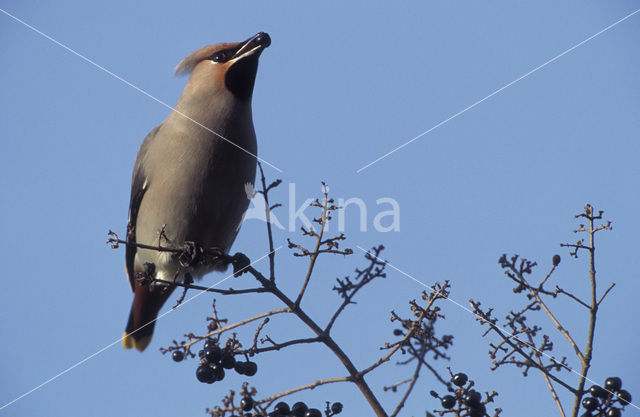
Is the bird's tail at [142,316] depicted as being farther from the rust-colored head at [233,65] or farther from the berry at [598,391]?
the berry at [598,391]

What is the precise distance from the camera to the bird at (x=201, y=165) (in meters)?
3.84

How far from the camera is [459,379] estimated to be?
2.42m

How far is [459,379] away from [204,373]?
1.06 m

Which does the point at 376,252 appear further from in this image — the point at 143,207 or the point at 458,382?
the point at 143,207

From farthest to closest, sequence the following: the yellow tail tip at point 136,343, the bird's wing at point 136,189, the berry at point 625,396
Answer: the yellow tail tip at point 136,343 < the bird's wing at point 136,189 < the berry at point 625,396

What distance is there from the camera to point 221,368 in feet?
9.40

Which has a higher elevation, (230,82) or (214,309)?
(230,82)

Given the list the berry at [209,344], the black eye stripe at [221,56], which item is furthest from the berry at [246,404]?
the black eye stripe at [221,56]

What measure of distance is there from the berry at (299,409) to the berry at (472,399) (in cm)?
59

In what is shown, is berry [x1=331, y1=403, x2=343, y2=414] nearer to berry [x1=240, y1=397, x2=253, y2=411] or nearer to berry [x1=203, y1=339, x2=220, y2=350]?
berry [x1=240, y1=397, x2=253, y2=411]

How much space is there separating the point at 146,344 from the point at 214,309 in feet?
7.28

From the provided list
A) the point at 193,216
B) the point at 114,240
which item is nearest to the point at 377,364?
the point at 114,240

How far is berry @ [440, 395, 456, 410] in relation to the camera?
2.40 metres

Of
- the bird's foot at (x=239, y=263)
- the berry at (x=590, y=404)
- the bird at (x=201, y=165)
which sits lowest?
the berry at (x=590, y=404)
